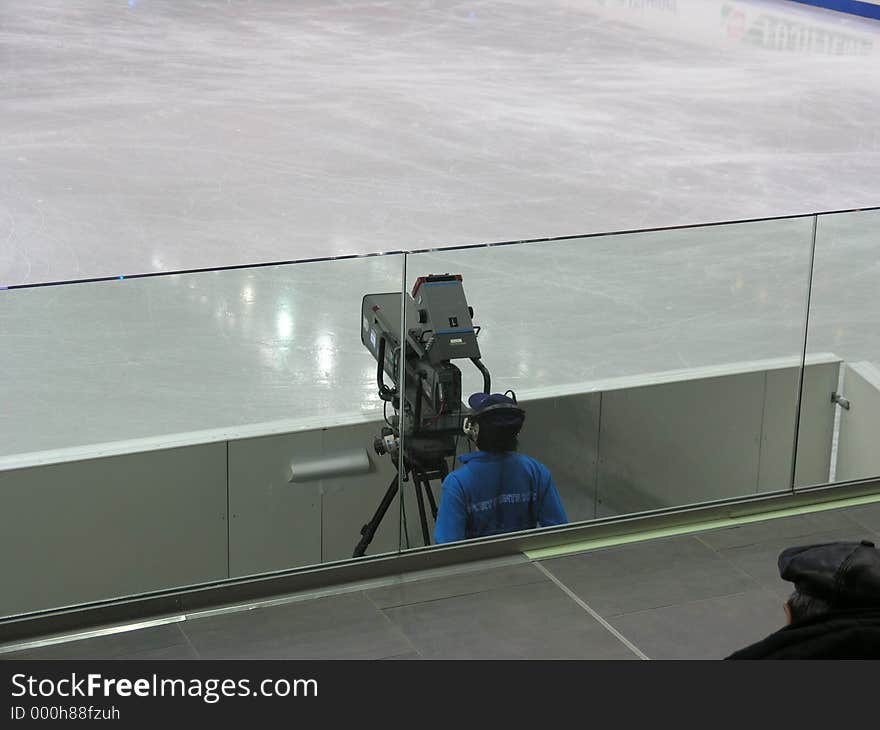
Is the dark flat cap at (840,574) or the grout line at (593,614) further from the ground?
the dark flat cap at (840,574)

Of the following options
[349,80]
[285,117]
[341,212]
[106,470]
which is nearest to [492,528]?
[106,470]

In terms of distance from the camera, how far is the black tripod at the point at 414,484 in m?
4.03

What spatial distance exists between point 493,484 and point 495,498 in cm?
6

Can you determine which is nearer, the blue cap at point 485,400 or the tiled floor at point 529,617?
the tiled floor at point 529,617

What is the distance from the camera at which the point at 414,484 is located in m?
4.06

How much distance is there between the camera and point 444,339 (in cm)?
394

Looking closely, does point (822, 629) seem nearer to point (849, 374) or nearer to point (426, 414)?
point (426, 414)

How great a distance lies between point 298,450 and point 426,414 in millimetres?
439

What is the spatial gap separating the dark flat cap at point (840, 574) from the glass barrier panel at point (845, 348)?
95.4 inches

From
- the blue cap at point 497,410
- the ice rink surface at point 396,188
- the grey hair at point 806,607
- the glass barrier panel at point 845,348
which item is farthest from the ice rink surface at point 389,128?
the grey hair at point 806,607

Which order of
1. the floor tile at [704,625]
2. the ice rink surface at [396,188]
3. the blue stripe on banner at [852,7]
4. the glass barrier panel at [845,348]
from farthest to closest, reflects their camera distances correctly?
the blue stripe on banner at [852,7], the glass barrier panel at [845,348], the floor tile at [704,625], the ice rink surface at [396,188]

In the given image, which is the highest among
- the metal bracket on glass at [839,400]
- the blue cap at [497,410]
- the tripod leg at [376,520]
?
the blue cap at [497,410]

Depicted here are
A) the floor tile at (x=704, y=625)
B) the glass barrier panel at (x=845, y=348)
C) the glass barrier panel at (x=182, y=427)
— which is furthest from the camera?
the glass barrier panel at (x=845, y=348)

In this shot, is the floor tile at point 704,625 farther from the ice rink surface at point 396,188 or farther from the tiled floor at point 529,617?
the ice rink surface at point 396,188
